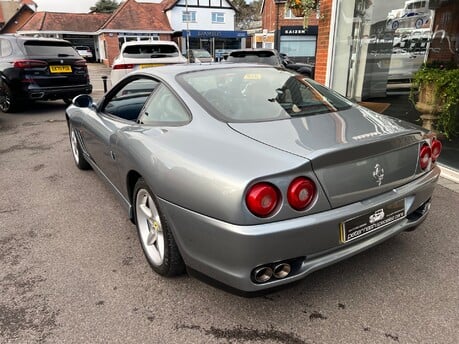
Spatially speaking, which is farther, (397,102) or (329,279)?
(397,102)

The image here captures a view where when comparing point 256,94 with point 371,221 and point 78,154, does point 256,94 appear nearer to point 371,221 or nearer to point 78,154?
point 371,221

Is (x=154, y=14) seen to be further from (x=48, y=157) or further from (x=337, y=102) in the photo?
(x=337, y=102)

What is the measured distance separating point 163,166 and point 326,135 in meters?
0.94

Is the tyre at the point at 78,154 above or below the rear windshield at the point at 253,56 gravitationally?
below

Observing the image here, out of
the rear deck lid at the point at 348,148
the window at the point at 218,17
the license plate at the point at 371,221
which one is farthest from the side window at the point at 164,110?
the window at the point at 218,17

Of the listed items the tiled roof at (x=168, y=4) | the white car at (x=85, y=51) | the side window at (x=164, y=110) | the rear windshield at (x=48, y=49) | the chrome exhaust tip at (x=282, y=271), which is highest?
the tiled roof at (x=168, y=4)

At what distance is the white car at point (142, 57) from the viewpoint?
918cm

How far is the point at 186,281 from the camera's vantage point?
2.50 meters

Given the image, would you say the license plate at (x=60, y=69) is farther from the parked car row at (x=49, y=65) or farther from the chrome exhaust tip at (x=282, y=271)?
the chrome exhaust tip at (x=282, y=271)

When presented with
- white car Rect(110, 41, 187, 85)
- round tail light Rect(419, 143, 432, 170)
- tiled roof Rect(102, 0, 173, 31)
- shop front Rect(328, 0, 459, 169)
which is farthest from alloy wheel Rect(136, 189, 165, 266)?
tiled roof Rect(102, 0, 173, 31)

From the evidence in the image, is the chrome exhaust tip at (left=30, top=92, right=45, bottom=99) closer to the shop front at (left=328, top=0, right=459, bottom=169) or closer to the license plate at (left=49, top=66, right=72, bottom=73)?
the license plate at (left=49, top=66, right=72, bottom=73)

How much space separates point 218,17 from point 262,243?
41.4m

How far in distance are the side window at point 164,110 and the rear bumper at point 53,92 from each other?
6.68 m

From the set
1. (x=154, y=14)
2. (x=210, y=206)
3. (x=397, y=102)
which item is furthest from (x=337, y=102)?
(x=154, y=14)
